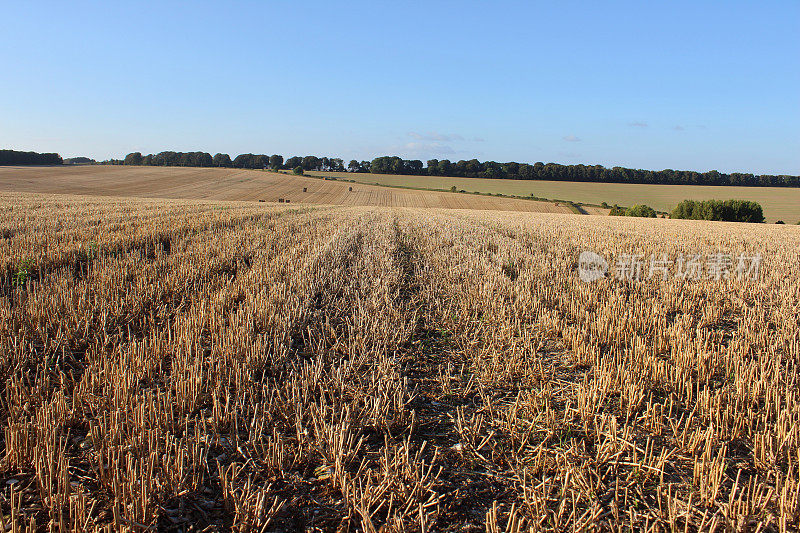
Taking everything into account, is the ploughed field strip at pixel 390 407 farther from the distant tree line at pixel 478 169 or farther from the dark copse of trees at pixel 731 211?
the distant tree line at pixel 478 169

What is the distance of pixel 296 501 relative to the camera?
7.45ft

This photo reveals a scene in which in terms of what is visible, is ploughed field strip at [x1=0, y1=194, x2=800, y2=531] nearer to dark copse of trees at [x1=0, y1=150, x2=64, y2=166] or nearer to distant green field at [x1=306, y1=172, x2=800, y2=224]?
distant green field at [x1=306, y1=172, x2=800, y2=224]

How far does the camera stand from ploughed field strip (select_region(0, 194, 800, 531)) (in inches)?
86.0

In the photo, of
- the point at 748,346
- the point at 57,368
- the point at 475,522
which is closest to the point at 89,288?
the point at 57,368

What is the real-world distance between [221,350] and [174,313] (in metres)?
1.70

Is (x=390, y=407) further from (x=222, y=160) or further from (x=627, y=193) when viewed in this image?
(x=222, y=160)

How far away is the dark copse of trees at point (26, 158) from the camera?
84750 millimetres

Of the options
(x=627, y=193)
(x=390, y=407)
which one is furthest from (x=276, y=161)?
(x=390, y=407)

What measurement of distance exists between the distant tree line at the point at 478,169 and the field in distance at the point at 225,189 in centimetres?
3809

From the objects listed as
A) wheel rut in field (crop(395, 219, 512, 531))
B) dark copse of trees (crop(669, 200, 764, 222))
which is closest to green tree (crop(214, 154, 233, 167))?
dark copse of trees (crop(669, 200, 764, 222))

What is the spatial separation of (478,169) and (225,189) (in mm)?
71060

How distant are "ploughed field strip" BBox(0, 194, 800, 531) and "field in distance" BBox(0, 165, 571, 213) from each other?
49.9 m

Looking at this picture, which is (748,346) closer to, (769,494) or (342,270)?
(769,494)

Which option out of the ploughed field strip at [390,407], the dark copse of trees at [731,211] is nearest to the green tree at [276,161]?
the dark copse of trees at [731,211]
